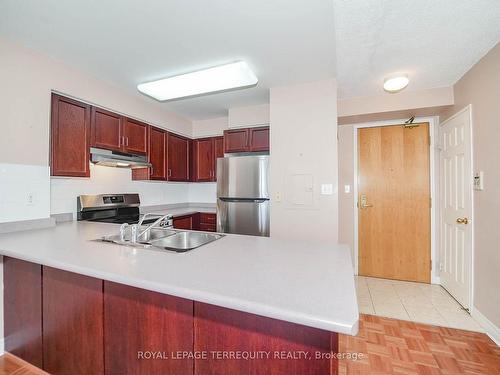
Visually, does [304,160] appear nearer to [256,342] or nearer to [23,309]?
[256,342]

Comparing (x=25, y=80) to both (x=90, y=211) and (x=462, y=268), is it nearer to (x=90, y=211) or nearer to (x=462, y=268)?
(x=90, y=211)

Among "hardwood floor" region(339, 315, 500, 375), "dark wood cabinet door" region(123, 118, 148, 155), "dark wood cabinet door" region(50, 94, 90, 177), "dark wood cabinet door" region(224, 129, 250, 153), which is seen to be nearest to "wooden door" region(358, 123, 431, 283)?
"hardwood floor" region(339, 315, 500, 375)

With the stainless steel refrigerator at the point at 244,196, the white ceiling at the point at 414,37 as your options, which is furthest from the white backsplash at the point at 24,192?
the white ceiling at the point at 414,37

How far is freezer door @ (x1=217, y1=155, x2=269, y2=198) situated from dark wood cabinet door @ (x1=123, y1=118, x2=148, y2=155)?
1.00 metres

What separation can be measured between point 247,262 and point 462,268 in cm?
258

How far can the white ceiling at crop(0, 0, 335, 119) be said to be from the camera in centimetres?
154

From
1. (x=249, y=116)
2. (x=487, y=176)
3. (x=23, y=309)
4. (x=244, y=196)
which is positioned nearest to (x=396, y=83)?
(x=487, y=176)

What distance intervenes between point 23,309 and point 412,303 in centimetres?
346

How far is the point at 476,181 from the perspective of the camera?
7.11 feet

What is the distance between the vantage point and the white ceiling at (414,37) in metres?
1.45

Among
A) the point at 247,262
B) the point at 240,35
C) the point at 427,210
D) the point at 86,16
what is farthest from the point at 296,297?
the point at 427,210

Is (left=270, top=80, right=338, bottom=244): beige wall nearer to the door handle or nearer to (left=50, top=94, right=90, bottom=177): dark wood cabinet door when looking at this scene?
the door handle

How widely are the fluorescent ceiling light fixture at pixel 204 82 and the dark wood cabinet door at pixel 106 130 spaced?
0.58 metres

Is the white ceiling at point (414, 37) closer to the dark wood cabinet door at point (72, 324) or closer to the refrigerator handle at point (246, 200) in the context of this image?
the refrigerator handle at point (246, 200)
